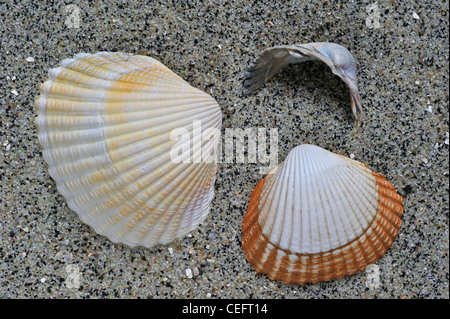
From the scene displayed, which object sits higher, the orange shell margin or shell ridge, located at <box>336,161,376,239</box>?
shell ridge, located at <box>336,161,376,239</box>

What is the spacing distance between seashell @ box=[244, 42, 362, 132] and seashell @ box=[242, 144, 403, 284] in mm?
158

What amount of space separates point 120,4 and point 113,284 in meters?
0.65

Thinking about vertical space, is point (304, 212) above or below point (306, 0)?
below

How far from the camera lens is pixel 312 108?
3.70 ft

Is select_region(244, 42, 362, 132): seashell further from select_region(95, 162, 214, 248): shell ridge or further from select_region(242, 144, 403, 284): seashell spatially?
select_region(95, 162, 214, 248): shell ridge

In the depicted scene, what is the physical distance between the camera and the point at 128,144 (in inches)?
39.4

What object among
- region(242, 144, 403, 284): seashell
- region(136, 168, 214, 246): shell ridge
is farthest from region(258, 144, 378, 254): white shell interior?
region(136, 168, 214, 246): shell ridge

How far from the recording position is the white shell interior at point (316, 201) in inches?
39.4

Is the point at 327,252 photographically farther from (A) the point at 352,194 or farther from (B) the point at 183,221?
(B) the point at 183,221

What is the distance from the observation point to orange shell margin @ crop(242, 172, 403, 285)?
108cm

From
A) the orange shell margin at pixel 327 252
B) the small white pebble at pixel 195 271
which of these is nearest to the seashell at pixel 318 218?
the orange shell margin at pixel 327 252

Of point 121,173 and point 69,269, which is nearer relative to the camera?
point 121,173
